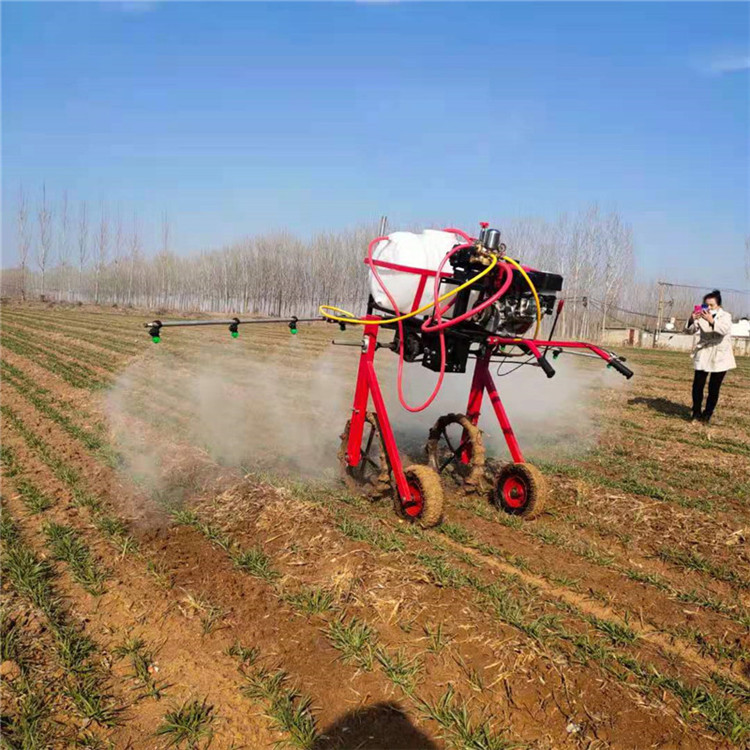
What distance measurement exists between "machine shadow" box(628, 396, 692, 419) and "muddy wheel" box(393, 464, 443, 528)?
7645mm

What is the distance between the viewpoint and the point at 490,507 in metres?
6.02

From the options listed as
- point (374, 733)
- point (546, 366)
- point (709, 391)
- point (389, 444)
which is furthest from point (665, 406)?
point (374, 733)

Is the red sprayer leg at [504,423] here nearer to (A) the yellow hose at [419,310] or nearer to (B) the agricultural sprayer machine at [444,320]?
(B) the agricultural sprayer machine at [444,320]

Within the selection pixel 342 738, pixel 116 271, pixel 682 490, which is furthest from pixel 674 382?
pixel 116 271

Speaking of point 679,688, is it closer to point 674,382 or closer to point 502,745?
point 502,745

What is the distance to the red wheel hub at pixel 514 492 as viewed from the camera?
5.70 metres

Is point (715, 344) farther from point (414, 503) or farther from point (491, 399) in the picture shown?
point (414, 503)

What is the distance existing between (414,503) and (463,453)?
5.07 ft

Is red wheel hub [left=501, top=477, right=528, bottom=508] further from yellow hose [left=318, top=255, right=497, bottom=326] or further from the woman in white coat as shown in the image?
the woman in white coat

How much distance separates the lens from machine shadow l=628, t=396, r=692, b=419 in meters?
11.2

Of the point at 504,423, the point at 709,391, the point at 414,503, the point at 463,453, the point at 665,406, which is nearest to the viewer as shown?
the point at 414,503

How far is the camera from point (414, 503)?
17.9 ft

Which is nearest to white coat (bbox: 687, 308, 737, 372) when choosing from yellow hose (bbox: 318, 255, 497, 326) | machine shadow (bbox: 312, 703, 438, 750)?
yellow hose (bbox: 318, 255, 497, 326)

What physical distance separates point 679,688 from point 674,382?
47.5ft
